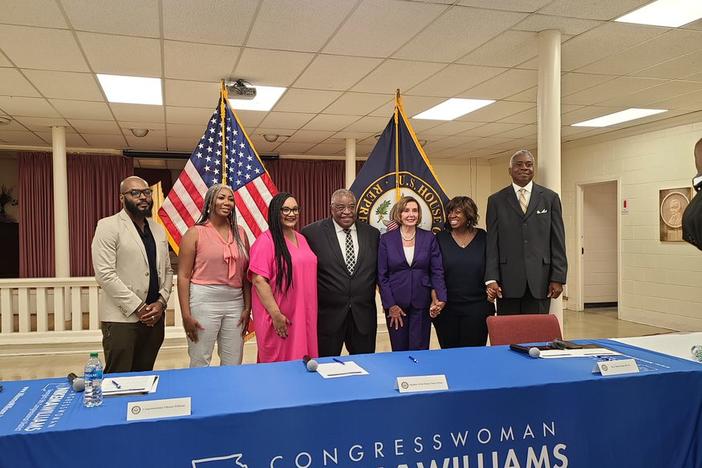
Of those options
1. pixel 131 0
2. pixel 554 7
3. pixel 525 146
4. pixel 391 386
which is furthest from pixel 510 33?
pixel 525 146

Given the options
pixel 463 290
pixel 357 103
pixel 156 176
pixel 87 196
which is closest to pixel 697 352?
pixel 463 290

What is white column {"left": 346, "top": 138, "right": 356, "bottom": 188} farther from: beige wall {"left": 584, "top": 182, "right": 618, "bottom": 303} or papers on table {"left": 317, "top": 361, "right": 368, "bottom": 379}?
papers on table {"left": 317, "top": 361, "right": 368, "bottom": 379}

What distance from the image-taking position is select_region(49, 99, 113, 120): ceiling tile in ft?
18.3

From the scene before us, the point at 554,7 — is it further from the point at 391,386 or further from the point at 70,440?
the point at 70,440

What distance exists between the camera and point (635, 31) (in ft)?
12.2

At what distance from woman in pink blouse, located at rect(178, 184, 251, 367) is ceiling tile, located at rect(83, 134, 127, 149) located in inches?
217

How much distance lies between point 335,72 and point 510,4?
5.73 feet

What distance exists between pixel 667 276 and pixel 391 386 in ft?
21.2

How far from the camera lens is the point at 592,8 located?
3307 millimetres

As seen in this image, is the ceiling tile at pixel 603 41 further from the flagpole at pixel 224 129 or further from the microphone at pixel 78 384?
the microphone at pixel 78 384

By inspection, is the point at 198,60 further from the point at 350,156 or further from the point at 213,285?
the point at 350,156

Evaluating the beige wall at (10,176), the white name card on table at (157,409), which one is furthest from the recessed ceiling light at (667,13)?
the beige wall at (10,176)

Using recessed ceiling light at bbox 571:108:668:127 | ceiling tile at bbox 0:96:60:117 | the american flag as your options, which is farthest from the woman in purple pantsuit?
recessed ceiling light at bbox 571:108:668:127

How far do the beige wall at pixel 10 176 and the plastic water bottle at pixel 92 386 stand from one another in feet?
30.3
